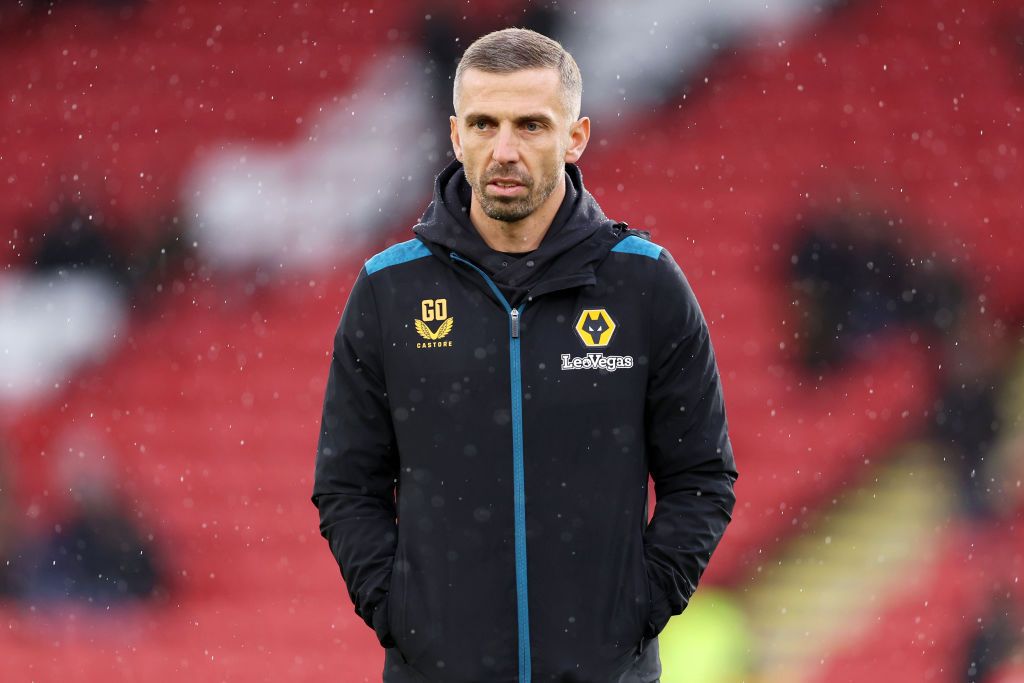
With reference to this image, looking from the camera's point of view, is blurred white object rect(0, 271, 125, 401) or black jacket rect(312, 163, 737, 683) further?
blurred white object rect(0, 271, 125, 401)

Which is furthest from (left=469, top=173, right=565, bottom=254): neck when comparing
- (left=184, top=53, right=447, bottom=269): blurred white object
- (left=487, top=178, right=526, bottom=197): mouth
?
(left=184, top=53, right=447, bottom=269): blurred white object

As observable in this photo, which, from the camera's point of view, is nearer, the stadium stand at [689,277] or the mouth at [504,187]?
the mouth at [504,187]

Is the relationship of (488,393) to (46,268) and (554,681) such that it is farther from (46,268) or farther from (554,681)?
(46,268)

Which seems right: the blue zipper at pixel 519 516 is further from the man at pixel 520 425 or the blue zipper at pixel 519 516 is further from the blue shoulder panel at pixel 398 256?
the blue shoulder panel at pixel 398 256

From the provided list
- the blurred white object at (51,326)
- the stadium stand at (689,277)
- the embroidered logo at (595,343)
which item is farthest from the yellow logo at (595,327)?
the blurred white object at (51,326)

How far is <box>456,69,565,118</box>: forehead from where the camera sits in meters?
2.35

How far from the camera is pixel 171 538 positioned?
5.32 meters

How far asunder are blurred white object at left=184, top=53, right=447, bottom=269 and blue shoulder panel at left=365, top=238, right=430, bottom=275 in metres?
2.74

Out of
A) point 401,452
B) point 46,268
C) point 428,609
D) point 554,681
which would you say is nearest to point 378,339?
point 401,452

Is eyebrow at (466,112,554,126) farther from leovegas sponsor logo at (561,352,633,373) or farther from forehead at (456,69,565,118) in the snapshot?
leovegas sponsor logo at (561,352,633,373)

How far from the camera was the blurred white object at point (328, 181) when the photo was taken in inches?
208

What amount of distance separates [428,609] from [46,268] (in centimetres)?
366

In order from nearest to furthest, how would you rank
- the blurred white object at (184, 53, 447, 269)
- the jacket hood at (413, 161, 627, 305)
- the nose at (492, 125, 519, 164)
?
the nose at (492, 125, 519, 164) < the jacket hood at (413, 161, 627, 305) < the blurred white object at (184, 53, 447, 269)

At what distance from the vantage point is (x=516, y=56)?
2.37 metres
